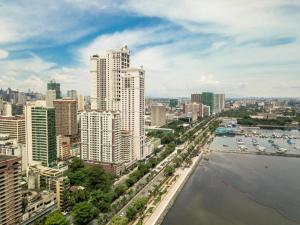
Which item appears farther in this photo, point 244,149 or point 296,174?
point 244,149

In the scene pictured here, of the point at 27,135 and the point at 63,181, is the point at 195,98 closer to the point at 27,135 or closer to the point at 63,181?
the point at 27,135

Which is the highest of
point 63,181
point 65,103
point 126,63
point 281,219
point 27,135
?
point 126,63

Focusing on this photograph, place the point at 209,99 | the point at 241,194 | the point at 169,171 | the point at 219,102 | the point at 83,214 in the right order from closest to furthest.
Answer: the point at 83,214, the point at 241,194, the point at 169,171, the point at 209,99, the point at 219,102

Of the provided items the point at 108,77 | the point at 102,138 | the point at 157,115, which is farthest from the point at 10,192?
the point at 157,115

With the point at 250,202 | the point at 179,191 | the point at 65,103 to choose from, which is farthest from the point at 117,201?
the point at 65,103

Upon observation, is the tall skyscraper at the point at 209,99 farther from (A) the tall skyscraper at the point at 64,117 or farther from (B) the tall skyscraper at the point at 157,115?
(A) the tall skyscraper at the point at 64,117

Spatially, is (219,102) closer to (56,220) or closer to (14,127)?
(14,127)

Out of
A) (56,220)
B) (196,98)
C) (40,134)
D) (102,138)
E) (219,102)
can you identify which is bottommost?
(56,220)

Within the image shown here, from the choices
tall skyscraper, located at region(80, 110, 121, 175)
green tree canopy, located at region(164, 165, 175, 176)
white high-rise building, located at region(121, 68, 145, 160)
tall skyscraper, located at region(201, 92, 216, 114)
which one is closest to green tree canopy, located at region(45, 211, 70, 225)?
tall skyscraper, located at region(80, 110, 121, 175)
